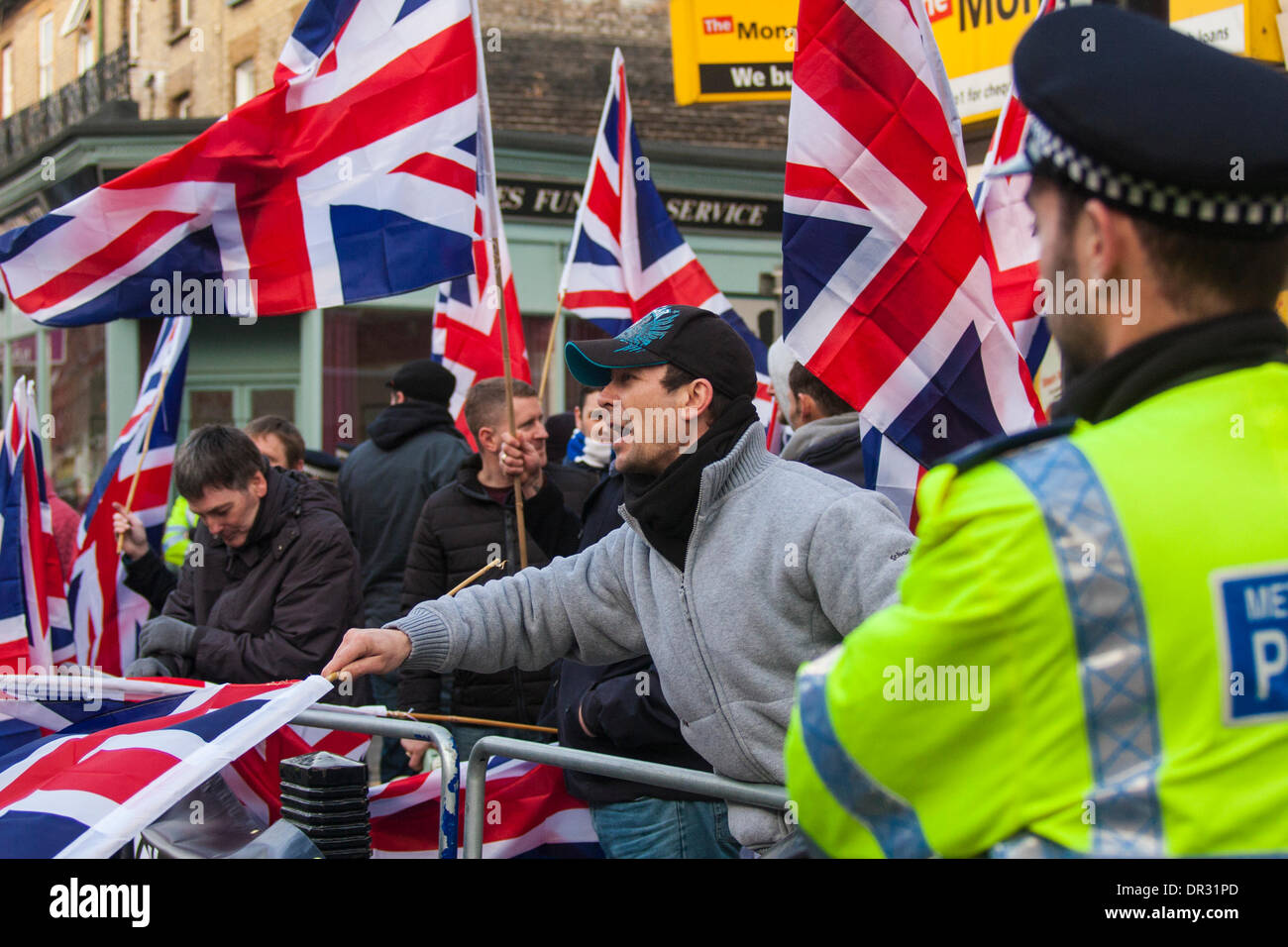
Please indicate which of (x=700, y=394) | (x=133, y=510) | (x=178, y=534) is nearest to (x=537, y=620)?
(x=700, y=394)

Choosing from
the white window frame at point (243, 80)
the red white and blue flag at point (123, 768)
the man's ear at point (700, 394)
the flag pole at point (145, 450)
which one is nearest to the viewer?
the red white and blue flag at point (123, 768)

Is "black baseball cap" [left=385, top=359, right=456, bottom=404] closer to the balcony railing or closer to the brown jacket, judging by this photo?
the brown jacket

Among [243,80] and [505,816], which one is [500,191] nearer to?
[243,80]

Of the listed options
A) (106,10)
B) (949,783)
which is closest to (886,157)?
(949,783)

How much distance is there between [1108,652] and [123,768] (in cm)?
254

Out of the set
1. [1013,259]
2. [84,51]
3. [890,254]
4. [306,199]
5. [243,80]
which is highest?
[84,51]

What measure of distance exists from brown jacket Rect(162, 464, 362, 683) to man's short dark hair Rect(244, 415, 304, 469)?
2238 millimetres

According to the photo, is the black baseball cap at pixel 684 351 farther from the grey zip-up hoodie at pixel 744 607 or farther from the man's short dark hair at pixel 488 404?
Result: the man's short dark hair at pixel 488 404

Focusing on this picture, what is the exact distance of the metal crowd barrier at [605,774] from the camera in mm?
3145

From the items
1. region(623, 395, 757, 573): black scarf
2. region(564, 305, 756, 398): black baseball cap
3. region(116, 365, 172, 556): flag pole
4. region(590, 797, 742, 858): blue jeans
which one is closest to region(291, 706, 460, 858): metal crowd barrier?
region(590, 797, 742, 858): blue jeans

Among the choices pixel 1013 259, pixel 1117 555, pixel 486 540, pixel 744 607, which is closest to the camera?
pixel 1117 555

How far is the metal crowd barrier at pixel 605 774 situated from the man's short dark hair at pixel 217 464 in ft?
6.49

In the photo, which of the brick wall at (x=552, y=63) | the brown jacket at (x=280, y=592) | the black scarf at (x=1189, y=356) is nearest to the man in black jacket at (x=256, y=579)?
the brown jacket at (x=280, y=592)

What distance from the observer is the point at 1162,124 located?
1446 mm
